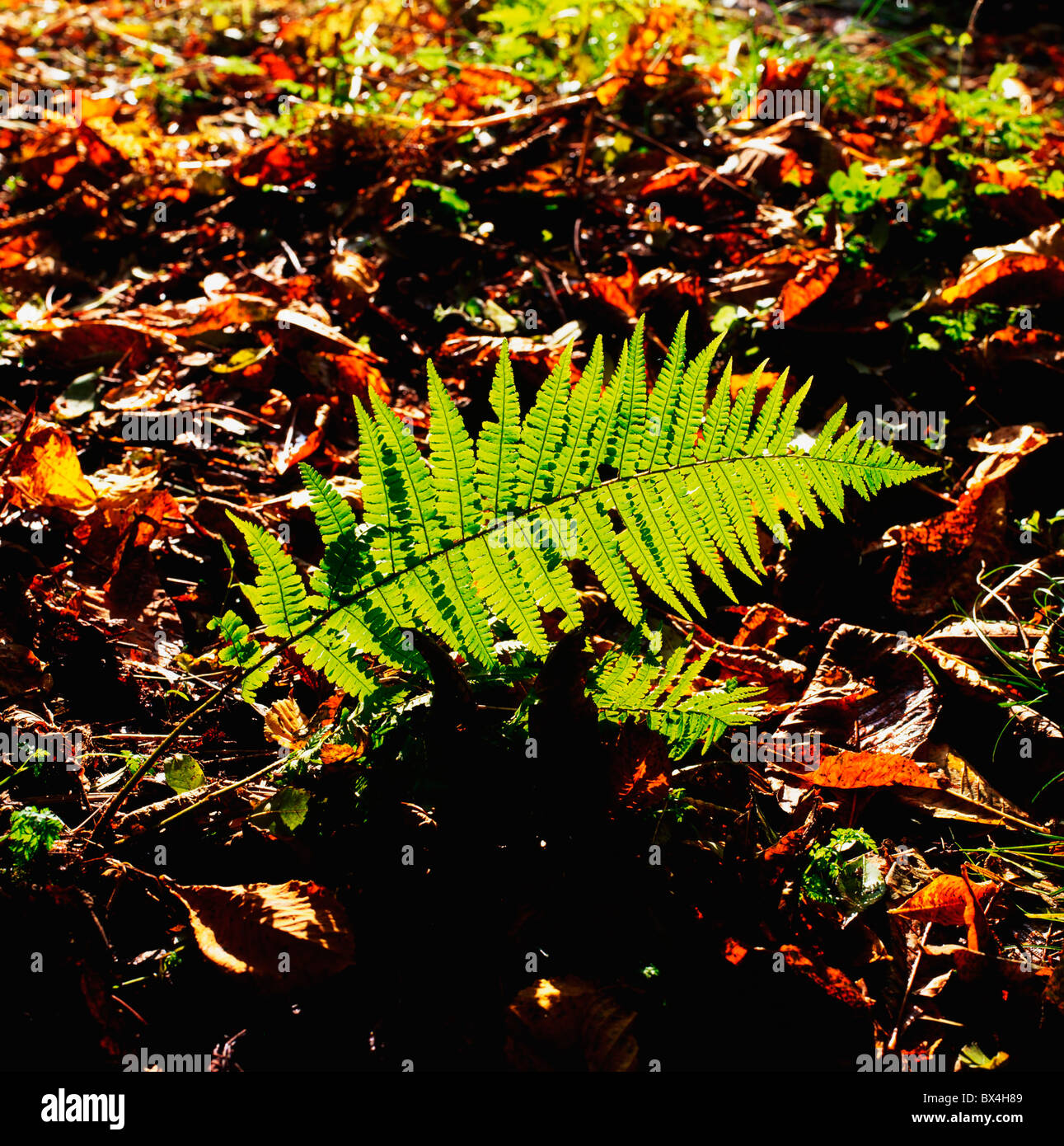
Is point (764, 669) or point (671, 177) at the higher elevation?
point (671, 177)

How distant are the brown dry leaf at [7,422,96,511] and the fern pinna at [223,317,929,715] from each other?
103cm

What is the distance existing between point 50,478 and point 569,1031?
1912mm

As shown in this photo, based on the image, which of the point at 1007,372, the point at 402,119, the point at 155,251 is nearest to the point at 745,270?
the point at 1007,372

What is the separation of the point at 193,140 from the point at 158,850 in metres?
3.67

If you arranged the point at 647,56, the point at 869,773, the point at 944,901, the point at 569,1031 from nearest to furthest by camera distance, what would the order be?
the point at 569,1031 → the point at 944,901 → the point at 869,773 → the point at 647,56

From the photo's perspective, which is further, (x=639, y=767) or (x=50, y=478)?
(x=50, y=478)

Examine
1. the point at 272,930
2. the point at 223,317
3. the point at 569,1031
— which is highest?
the point at 223,317

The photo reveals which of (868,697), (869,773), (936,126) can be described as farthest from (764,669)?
(936,126)

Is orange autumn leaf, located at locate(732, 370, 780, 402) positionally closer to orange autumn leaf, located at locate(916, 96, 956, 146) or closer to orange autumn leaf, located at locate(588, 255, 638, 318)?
orange autumn leaf, located at locate(588, 255, 638, 318)

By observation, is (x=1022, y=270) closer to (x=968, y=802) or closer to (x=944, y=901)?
(x=968, y=802)

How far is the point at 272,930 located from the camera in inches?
64.0

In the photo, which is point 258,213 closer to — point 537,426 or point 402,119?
point 402,119

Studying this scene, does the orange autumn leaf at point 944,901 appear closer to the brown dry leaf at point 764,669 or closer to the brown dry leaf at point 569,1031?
the brown dry leaf at point 764,669

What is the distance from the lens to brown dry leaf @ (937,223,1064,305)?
2941mm
